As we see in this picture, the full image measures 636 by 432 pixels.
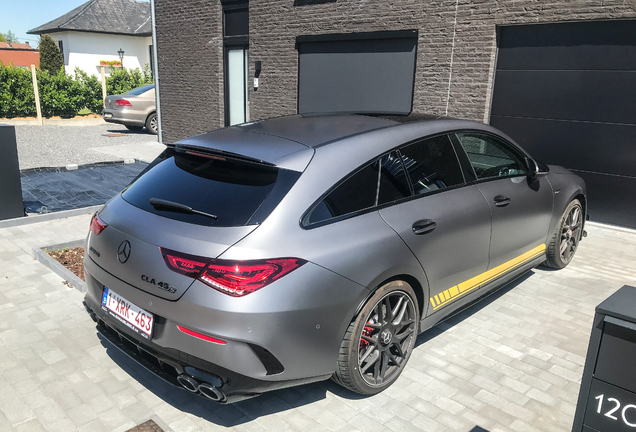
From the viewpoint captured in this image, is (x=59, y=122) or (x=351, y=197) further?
(x=59, y=122)

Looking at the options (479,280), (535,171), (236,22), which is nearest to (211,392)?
(479,280)

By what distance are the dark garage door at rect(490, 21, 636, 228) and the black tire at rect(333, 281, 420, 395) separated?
568 centimetres

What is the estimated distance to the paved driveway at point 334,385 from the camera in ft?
10.4

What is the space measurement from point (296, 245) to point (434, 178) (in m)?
1.54

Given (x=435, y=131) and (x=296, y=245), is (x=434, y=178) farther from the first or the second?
(x=296, y=245)

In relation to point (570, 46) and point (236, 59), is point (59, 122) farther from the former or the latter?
point (570, 46)

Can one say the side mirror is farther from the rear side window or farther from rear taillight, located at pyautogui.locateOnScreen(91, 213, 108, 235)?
rear taillight, located at pyautogui.locateOnScreen(91, 213, 108, 235)

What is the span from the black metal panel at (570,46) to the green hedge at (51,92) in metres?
21.7

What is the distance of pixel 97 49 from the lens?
48.5m

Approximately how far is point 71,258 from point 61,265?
49 cm

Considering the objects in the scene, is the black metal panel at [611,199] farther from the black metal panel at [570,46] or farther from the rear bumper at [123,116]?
the rear bumper at [123,116]

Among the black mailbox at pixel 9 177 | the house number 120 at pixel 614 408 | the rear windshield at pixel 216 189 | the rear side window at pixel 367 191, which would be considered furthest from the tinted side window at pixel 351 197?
the black mailbox at pixel 9 177

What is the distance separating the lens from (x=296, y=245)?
2.80 metres

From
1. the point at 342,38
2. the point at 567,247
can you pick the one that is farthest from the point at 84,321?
the point at 342,38
